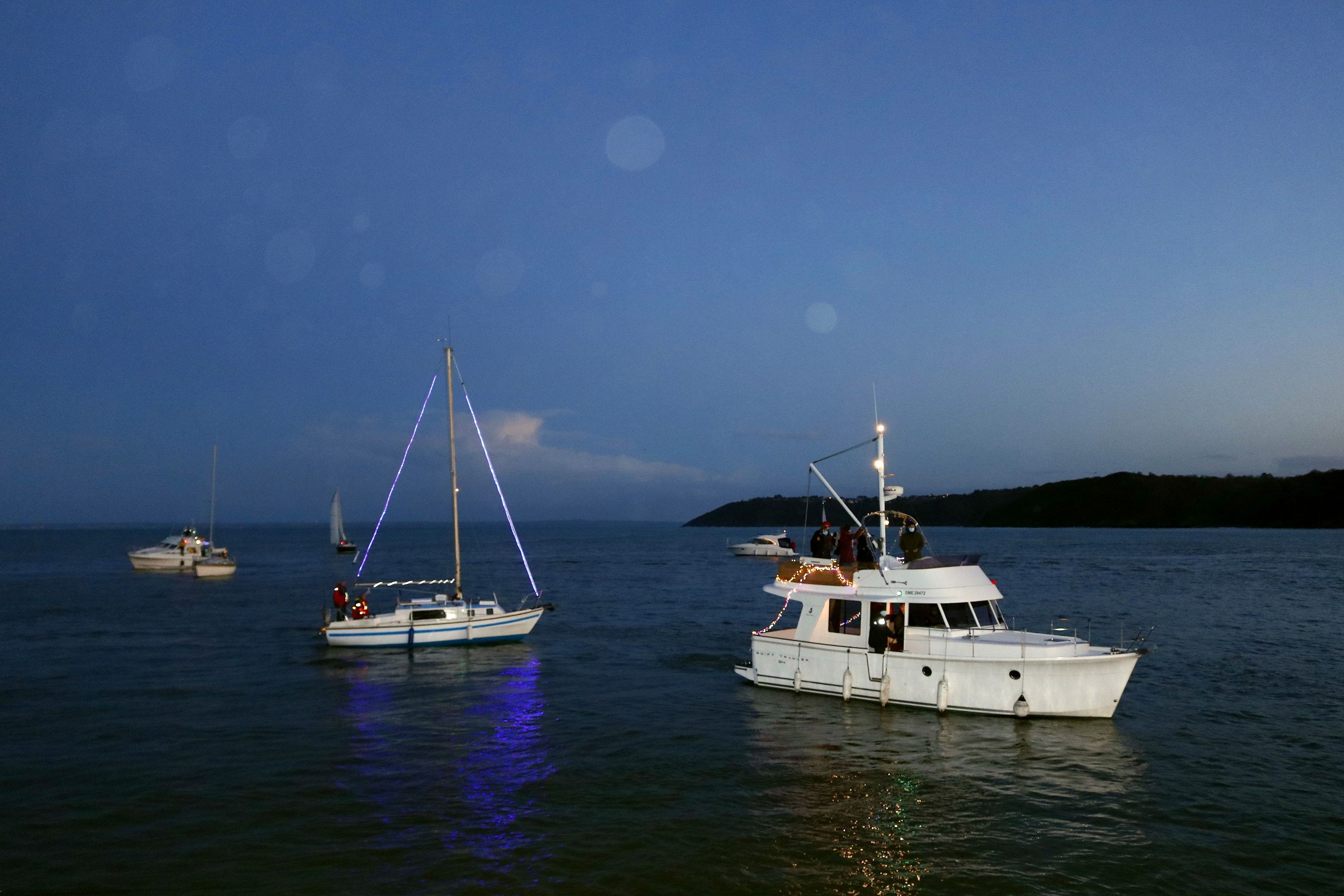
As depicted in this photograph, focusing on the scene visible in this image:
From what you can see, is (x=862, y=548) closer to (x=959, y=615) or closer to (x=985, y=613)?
(x=959, y=615)

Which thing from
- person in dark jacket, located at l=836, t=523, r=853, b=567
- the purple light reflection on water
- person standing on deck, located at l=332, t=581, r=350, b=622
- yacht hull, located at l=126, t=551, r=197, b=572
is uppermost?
person in dark jacket, located at l=836, t=523, r=853, b=567

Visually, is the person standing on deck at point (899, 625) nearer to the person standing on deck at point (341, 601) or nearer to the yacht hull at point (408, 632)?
the yacht hull at point (408, 632)

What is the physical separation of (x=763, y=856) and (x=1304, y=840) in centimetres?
936

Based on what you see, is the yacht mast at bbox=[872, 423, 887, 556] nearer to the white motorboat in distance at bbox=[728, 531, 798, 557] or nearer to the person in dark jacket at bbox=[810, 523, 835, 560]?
the person in dark jacket at bbox=[810, 523, 835, 560]

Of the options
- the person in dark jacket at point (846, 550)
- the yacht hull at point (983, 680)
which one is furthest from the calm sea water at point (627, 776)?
the person in dark jacket at point (846, 550)

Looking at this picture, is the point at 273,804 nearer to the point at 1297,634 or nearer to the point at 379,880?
the point at 379,880

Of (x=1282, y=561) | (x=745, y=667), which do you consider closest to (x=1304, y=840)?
(x=745, y=667)

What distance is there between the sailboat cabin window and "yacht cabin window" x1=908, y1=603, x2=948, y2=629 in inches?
62.6

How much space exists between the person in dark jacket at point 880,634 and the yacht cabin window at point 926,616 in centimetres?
64

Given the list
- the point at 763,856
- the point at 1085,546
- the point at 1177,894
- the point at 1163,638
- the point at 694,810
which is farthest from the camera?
the point at 1085,546

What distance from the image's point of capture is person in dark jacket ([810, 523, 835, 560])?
1053 inches

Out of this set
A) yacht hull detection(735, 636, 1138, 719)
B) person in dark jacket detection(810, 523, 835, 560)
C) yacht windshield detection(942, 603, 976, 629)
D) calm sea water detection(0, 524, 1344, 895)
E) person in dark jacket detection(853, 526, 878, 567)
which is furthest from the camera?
person in dark jacket detection(810, 523, 835, 560)

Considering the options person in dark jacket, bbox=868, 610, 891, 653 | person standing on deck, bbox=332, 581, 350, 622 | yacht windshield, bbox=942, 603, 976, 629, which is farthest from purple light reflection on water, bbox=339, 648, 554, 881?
yacht windshield, bbox=942, 603, 976, 629

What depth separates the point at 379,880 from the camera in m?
13.0
